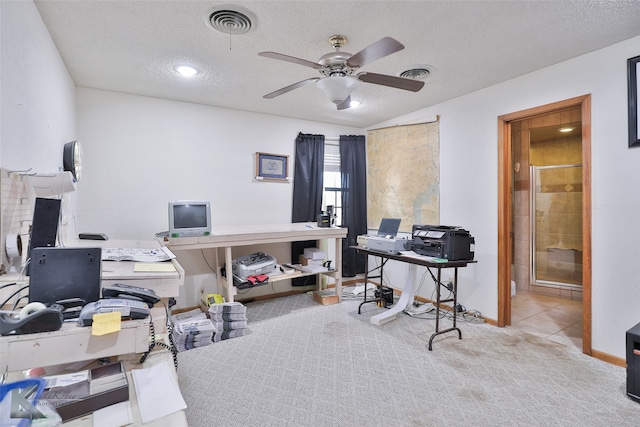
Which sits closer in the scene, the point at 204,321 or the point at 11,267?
the point at 11,267

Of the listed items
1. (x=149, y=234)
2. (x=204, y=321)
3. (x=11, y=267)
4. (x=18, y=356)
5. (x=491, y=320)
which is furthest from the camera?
(x=149, y=234)

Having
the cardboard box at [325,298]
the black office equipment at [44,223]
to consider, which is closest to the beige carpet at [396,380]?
the cardboard box at [325,298]

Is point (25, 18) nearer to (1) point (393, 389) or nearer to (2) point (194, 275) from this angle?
(2) point (194, 275)

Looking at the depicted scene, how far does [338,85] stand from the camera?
216 cm

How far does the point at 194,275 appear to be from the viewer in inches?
141

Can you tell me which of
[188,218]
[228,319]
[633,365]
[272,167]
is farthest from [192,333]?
[633,365]

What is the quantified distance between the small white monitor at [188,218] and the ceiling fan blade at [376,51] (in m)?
1.91

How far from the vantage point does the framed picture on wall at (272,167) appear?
3.94m

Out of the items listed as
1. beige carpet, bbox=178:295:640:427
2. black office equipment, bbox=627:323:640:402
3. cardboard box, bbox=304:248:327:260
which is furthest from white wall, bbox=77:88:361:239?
black office equipment, bbox=627:323:640:402

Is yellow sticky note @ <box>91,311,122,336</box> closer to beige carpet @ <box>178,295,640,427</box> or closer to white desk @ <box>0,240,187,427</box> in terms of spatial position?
white desk @ <box>0,240,187,427</box>

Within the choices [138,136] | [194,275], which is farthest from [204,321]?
[138,136]

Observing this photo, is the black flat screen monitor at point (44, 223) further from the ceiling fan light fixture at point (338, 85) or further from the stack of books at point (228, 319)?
the ceiling fan light fixture at point (338, 85)

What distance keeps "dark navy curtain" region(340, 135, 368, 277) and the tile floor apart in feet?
6.61

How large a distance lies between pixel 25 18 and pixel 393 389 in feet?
9.97
